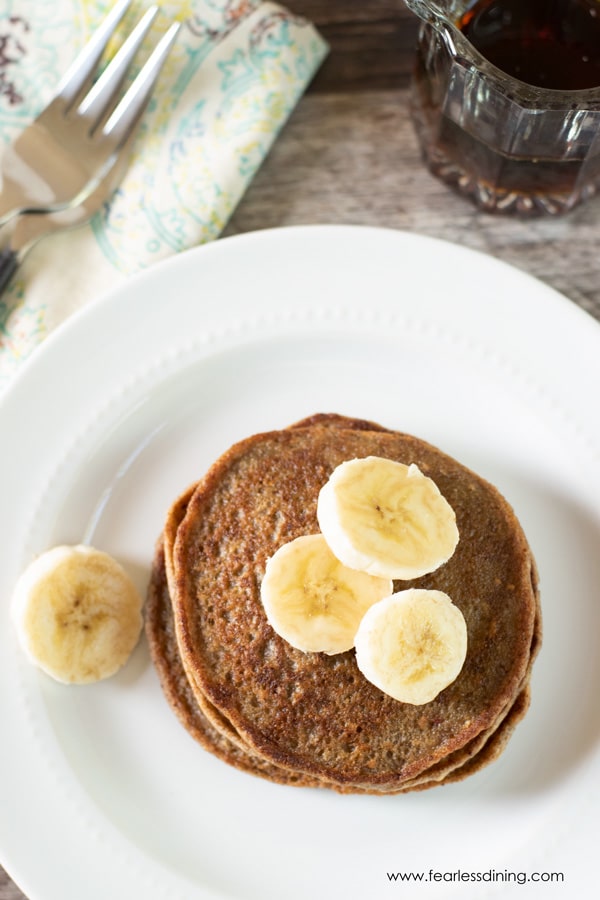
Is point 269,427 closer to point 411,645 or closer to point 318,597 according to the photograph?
point 318,597

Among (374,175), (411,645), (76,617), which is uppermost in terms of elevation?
(374,175)

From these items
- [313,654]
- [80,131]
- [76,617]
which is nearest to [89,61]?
[80,131]

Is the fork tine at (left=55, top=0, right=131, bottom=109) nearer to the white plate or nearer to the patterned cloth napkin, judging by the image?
the patterned cloth napkin

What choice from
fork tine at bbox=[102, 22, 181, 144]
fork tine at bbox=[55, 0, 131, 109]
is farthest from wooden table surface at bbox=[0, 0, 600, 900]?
fork tine at bbox=[55, 0, 131, 109]

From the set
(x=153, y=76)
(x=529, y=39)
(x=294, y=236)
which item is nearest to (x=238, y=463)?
(x=294, y=236)

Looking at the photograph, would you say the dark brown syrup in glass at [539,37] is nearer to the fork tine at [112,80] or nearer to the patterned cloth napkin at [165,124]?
the patterned cloth napkin at [165,124]

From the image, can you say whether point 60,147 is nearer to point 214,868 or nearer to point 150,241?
point 150,241
